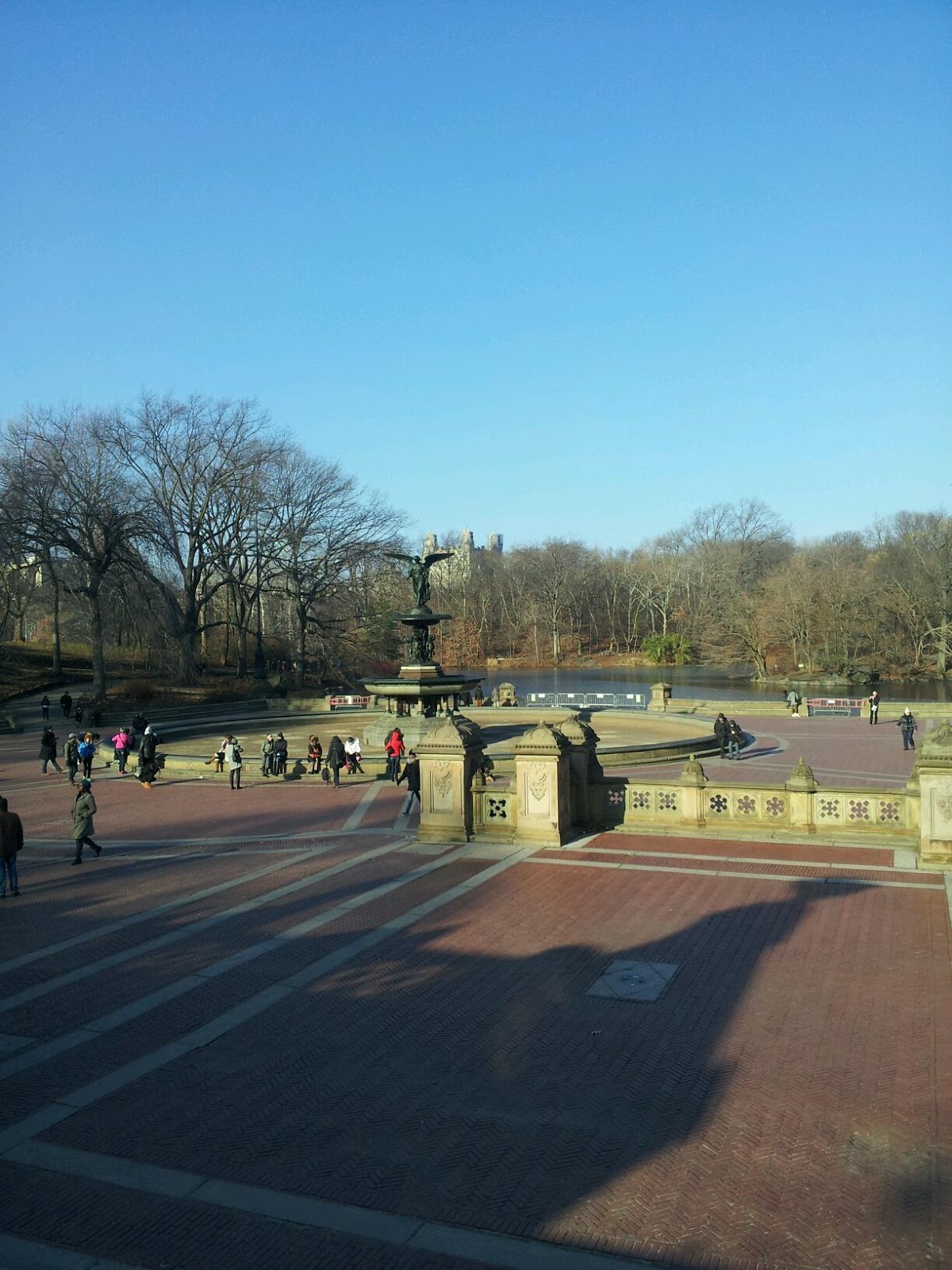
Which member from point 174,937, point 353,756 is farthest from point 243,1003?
point 353,756

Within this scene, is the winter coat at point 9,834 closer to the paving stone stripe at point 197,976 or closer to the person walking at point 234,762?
the paving stone stripe at point 197,976

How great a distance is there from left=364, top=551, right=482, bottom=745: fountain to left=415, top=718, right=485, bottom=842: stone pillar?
13.0 m

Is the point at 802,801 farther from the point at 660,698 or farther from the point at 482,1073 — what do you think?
the point at 660,698

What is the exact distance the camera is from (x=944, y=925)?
11398 millimetres

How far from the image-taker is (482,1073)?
25.8ft

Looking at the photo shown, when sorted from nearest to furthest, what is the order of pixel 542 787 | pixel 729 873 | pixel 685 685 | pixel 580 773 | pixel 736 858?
pixel 729 873 < pixel 736 858 < pixel 542 787 < pixel 580 773 < pixel 685 685

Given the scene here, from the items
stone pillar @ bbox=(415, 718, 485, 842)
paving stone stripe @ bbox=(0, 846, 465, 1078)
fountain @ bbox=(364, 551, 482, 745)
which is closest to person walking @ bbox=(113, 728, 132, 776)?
fountain @ bbox=(364, 551, 482, 745)

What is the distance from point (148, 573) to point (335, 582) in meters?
12.1

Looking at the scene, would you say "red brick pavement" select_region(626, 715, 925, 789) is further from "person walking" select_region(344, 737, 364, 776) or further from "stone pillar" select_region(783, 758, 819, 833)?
"person walking" select_region(344, 737, 364, 776)

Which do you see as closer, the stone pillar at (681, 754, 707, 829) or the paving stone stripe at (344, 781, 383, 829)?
the stone pillar at (681, 754, 707, 829)

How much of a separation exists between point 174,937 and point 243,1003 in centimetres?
277

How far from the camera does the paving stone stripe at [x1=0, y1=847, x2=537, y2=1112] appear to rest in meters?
7.78

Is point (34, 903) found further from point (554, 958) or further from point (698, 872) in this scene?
point (698, 872)

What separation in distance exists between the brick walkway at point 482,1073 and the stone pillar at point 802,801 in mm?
1819
